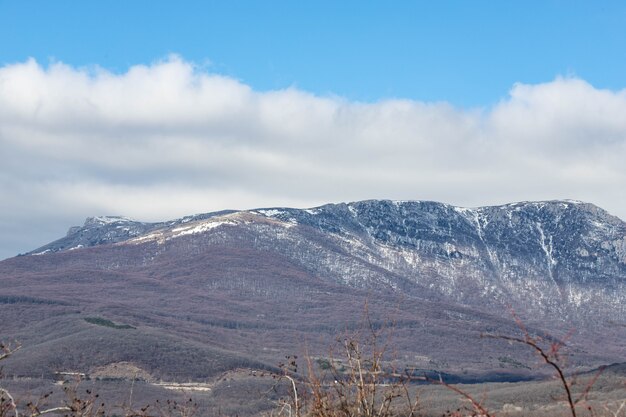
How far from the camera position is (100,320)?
550 ft

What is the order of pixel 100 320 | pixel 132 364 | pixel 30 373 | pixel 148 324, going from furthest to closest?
pixel 148 324 < pixel 100 320 < pixel 132 364 < pixel 30 373

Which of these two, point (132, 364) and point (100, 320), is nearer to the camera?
point (132, 364)

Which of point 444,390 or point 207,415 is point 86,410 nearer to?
point 207,415

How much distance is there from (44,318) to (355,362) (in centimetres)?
17254

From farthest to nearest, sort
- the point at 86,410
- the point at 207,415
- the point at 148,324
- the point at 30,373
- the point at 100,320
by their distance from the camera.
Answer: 1. the point at 148,324
2. the point at 100,320
3. the point at 30,373
4. the point at 207,415
5. the point at 86,410

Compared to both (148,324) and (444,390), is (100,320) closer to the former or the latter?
(148,324)

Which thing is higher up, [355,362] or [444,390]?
[355,362]

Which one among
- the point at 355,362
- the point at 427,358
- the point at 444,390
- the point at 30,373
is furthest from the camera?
the point at 427,358

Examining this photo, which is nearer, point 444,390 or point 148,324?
point 444,390

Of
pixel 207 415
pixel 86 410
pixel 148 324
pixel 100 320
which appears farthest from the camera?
pixel 148 324

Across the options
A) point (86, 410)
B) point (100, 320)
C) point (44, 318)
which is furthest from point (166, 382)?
point (86, 410)

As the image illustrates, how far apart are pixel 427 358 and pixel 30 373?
3652 inches

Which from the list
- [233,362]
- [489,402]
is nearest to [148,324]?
[233,362]

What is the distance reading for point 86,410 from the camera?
12609 millimetres
